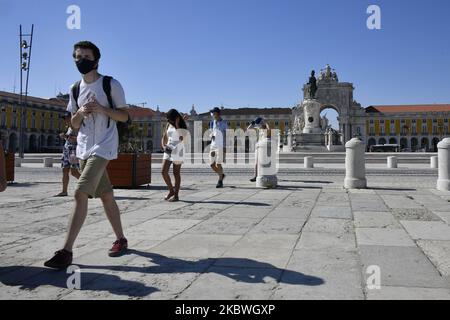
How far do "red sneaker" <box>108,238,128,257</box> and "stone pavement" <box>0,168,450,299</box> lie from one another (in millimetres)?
84

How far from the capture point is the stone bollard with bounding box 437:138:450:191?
8.78 meters

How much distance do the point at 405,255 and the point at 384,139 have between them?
9892 cm

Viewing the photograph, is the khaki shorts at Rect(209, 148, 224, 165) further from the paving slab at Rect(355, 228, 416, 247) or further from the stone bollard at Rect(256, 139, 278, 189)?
the paving slab at Rect(355, 228, 416, 247)

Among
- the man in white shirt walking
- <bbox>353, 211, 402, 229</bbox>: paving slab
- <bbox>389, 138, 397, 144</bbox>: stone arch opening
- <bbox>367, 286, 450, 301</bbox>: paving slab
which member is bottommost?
<bbox>367, 286, 450, 301</bbox>: paving slab

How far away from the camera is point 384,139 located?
3767 inches

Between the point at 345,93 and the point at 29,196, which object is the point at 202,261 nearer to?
the point at 29,196

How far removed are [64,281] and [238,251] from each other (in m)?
1.40

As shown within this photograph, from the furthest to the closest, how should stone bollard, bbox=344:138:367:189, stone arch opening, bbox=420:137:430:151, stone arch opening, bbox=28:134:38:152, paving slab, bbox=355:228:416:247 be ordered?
stone arch opening, bbox=420:137:430:151 < stone arch opening, bbox=28:134:38:152 < stone bollard, bbox=344:138:367:189 < paving slab, bbox=355:228:416:247

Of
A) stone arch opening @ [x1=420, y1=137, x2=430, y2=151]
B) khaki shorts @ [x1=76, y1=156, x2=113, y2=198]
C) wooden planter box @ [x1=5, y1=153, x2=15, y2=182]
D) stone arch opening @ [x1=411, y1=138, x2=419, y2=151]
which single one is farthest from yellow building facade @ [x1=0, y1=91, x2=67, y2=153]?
stone arch opening @ [x1=420, y1=137, x2=430, y2=151]

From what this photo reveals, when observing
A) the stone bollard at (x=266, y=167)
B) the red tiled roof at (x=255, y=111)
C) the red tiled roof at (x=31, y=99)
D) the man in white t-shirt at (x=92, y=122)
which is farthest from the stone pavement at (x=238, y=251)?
the red tiled roof at (x=255, y=111)

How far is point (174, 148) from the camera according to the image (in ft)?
23.0

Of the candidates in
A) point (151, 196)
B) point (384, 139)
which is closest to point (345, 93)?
point (384, 139)

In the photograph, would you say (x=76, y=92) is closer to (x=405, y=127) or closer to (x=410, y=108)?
(x=405, y=127)
